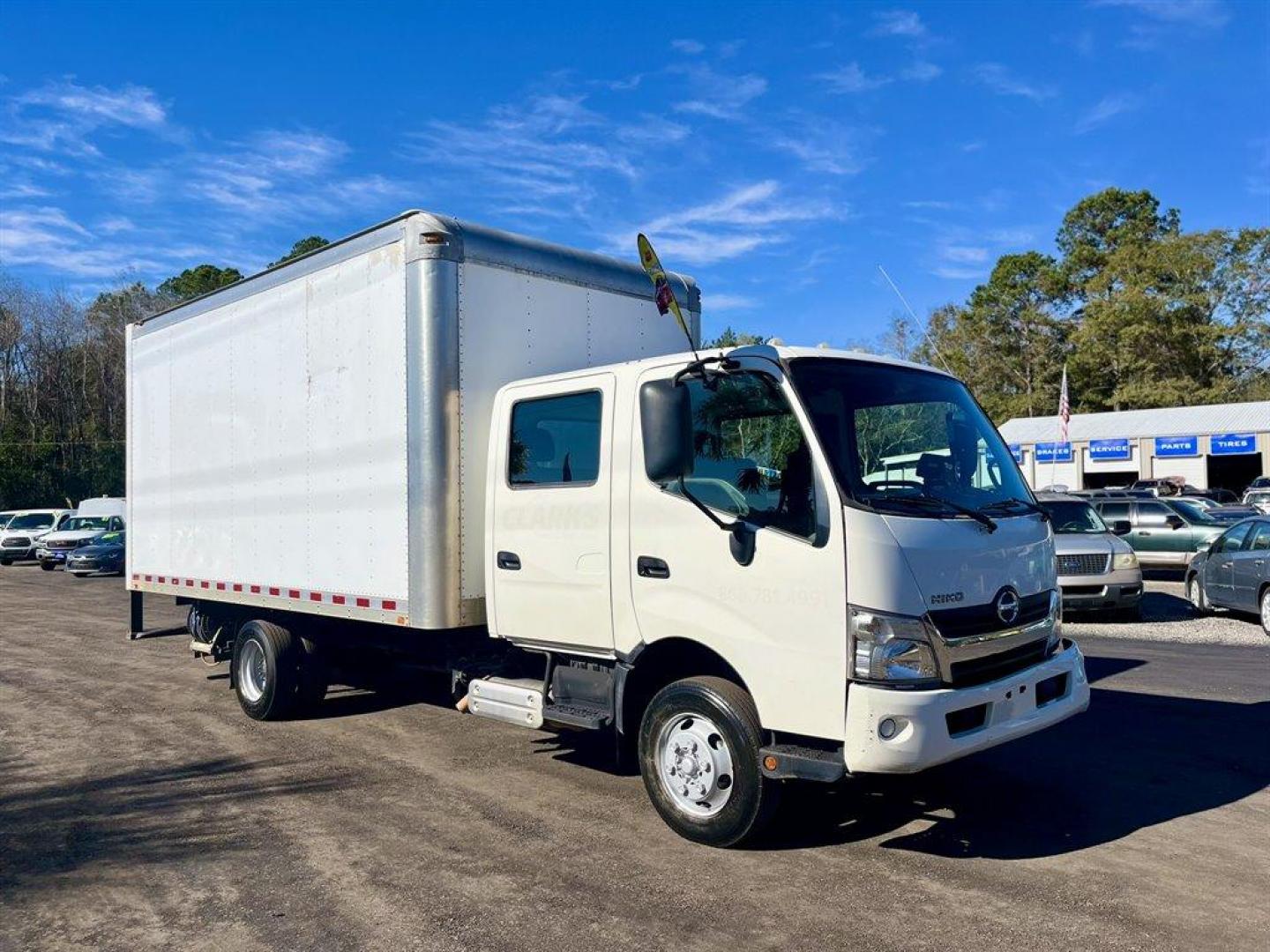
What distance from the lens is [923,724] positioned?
4520mm

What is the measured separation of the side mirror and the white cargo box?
1.76 meters

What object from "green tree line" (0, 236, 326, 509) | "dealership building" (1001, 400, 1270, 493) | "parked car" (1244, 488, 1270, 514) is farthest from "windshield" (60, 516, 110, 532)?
"dealership building" (1001, 400, 1270, 493)

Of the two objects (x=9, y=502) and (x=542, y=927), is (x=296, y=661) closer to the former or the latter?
(x=542, y=927)

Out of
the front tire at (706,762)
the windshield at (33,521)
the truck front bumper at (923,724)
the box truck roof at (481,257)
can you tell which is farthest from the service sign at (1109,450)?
the front tire at (706,762)

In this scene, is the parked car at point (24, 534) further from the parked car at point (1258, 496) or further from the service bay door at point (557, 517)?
the parked car at point (1258, 496)

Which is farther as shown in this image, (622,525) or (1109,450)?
(1109,450)

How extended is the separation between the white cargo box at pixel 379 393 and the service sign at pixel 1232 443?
45217mm

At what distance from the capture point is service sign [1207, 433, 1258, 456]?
147ft

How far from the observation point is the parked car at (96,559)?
27.1 meters

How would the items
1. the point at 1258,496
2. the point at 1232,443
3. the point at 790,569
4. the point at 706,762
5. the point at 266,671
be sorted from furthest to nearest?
A: the point at 1232,443
the point at 1258,496
the point at 266,671
the point at 706,762
the point at 790,569

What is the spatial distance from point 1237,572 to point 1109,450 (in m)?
38.6

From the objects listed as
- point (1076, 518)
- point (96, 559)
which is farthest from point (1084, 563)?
point (96, 559)

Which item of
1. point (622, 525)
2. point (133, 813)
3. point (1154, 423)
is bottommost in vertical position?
point (133, 813)

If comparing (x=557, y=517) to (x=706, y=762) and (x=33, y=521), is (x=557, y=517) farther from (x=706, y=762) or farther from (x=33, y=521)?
(x=33, y=521)
